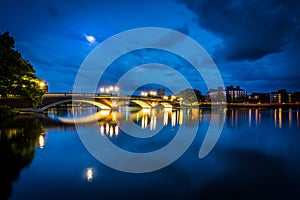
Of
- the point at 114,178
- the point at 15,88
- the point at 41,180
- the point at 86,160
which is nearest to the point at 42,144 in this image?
the point at 86,160

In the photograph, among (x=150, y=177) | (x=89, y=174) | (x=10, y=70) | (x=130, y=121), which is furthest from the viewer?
(x=130, y=121)

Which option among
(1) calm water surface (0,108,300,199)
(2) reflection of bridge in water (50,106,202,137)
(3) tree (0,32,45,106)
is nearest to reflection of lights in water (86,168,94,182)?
(1) calm water surface (0,108,300,199)

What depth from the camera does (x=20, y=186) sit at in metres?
6.95

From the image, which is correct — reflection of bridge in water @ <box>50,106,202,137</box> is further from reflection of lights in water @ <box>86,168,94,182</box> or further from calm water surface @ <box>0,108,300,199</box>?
reflection of lights in water @ <box>86,168,94,182</box>

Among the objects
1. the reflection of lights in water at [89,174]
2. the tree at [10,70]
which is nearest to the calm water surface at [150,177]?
the reflection of lights in water at [89,174]

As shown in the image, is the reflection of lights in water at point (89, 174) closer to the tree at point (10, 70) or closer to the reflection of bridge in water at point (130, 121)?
the reflection of bridge in water at point (130, 121)

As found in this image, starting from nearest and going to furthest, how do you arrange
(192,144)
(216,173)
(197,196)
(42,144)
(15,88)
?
(197,196) → (216,173) → (42,144) → (192,144) → (15,88)

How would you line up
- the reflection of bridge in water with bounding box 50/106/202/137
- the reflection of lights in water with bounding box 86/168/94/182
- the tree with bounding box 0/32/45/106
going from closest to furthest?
the reflection of lights in water with bounding box 86/168/94/182
the reflection of bridge in water with bounding box 50/106/202/137
the tree with bounding box 0/32/45/106

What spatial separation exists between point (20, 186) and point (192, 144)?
A: 1143 centimetres

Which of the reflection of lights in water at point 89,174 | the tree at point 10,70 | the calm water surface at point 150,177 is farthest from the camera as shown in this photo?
the tree at point 10,70

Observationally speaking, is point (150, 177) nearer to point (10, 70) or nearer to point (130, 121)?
point (130, 121)

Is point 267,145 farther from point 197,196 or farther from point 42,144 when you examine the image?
point 42,144

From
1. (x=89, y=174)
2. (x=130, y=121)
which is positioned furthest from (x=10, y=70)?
(x=89, y=174)

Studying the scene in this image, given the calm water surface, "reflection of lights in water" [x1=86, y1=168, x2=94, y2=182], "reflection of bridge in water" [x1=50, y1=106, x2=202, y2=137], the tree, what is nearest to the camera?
the calm water surface
